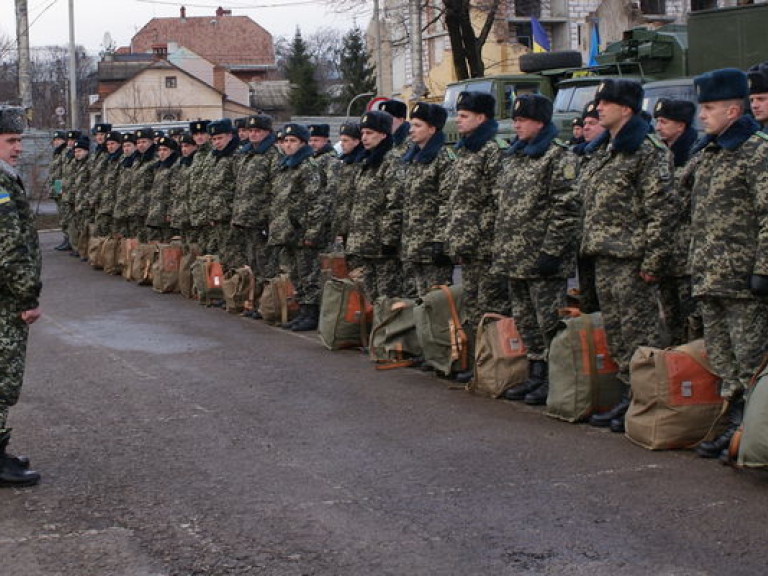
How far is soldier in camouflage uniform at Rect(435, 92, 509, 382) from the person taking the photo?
30.8 ft

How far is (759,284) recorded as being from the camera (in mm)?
6691

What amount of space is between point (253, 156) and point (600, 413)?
6.84 m

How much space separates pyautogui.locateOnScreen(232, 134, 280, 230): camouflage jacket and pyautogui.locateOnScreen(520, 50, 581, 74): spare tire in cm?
1279

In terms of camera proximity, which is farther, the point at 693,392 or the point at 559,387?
the point at 559,387

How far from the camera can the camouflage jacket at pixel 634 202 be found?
771 cm

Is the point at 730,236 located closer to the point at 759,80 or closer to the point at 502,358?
the point at 759,80

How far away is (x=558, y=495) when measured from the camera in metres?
6.43

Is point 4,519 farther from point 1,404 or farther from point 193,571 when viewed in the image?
point 193,571

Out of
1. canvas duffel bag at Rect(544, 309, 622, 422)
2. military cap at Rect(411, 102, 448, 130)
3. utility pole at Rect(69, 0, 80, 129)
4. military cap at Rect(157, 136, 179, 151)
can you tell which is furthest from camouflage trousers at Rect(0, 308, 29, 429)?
utility pole at Rect(69, 0, 80, 129)

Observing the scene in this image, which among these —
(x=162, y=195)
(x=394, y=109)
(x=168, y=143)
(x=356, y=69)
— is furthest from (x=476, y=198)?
(x=356, y=69)

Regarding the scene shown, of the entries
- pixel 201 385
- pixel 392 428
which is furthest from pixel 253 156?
pixel 392 428

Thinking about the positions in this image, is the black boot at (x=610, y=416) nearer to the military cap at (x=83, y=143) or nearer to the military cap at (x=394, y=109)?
the military cap at (x=394, y=109)

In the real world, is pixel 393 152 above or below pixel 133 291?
above

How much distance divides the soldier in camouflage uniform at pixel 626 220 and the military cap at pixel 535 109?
78 cm
